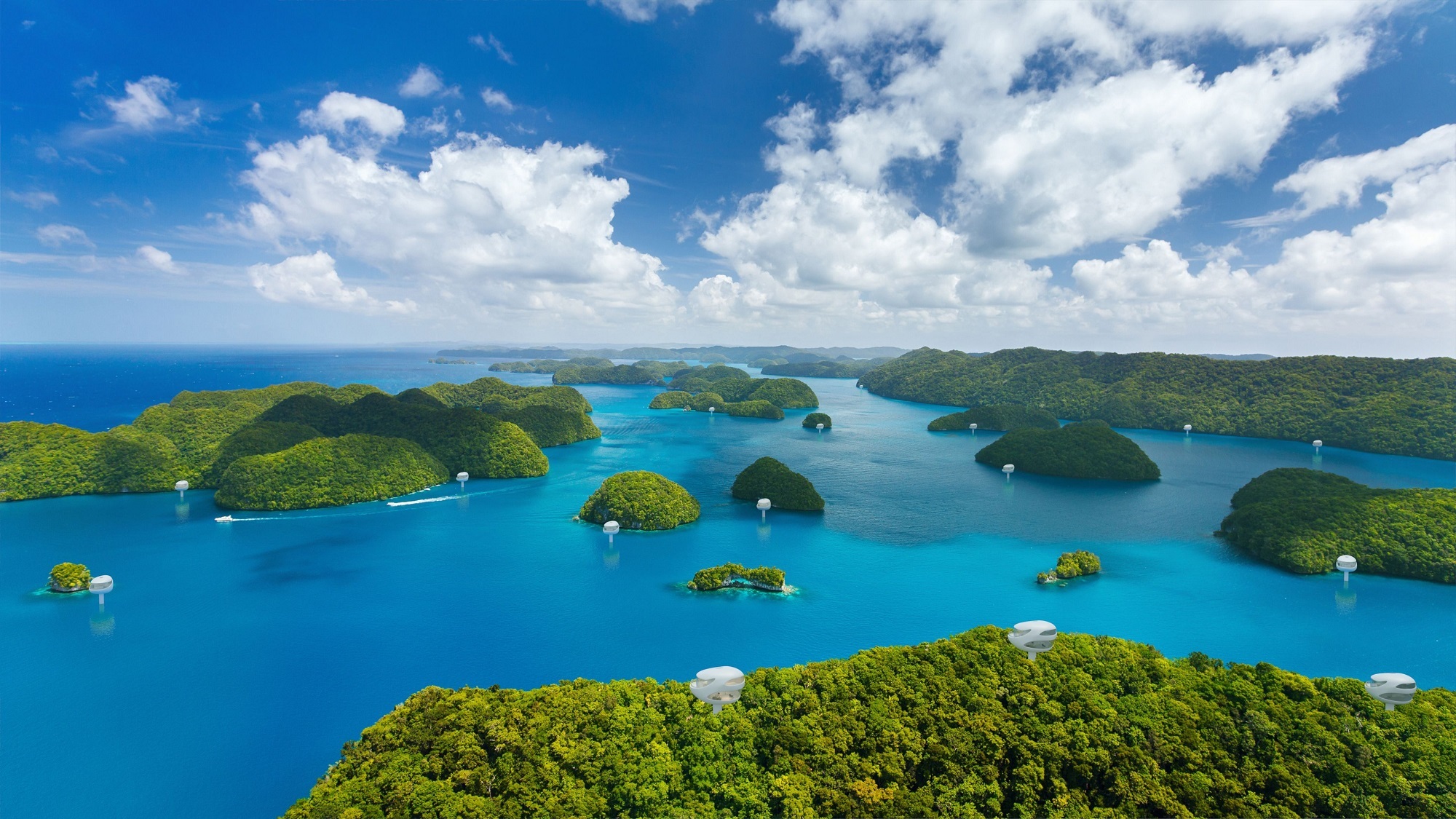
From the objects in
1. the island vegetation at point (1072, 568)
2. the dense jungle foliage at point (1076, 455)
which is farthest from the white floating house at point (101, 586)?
the dense jungle foliage at point (1076, 455)

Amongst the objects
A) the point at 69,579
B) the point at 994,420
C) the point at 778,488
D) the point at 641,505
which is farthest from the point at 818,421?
the point at 69,579

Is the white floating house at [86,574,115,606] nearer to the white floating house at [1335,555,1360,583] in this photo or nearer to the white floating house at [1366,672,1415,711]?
the white floating house at [1366,672,1415,711]

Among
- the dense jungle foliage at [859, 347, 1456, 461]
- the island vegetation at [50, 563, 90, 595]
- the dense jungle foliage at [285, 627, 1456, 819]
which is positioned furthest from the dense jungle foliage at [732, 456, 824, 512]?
the dense jungle foliage at [859, 347, 1456, 461]

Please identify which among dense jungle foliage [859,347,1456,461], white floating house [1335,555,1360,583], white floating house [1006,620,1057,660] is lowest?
white floating house [1335,555,1360,583]

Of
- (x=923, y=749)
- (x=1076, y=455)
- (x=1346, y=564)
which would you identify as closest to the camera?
(x=923, y=749)

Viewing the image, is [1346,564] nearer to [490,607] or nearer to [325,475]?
[490,607]

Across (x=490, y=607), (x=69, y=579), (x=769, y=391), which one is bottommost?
(x=490, y=607)
